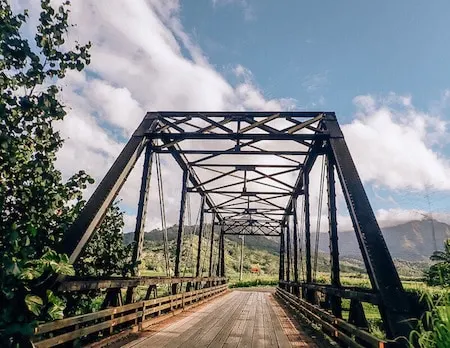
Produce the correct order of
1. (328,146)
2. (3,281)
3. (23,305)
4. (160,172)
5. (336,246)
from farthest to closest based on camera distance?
(160,172) < (328,146) < (336,246) < (23,305) < (3,281)

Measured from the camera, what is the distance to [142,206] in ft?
24.9

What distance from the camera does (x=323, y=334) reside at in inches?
252

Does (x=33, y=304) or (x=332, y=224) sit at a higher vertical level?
(x=332, y=224)

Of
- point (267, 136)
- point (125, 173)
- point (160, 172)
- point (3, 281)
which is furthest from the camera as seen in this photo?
point (160, 172)

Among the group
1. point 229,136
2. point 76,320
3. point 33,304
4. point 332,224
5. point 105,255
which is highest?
point 229,136

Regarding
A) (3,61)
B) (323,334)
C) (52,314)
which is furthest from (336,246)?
(3,61)

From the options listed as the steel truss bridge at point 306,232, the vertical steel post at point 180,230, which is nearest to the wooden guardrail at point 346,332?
the steel truss bridge at point 306,232

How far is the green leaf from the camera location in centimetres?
301

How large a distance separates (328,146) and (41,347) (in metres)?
6.16

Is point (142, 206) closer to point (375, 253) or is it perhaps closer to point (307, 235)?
point (375, 253)

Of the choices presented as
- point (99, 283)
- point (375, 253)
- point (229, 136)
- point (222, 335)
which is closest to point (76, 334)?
point (99, 283)

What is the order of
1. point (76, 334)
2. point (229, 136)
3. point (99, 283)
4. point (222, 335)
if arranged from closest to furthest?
point (76, 334), point (99, 283), point (222, 335), point (229, 136)

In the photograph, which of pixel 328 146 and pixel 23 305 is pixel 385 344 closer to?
pixel 23 305

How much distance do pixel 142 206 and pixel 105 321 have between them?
302 cm
